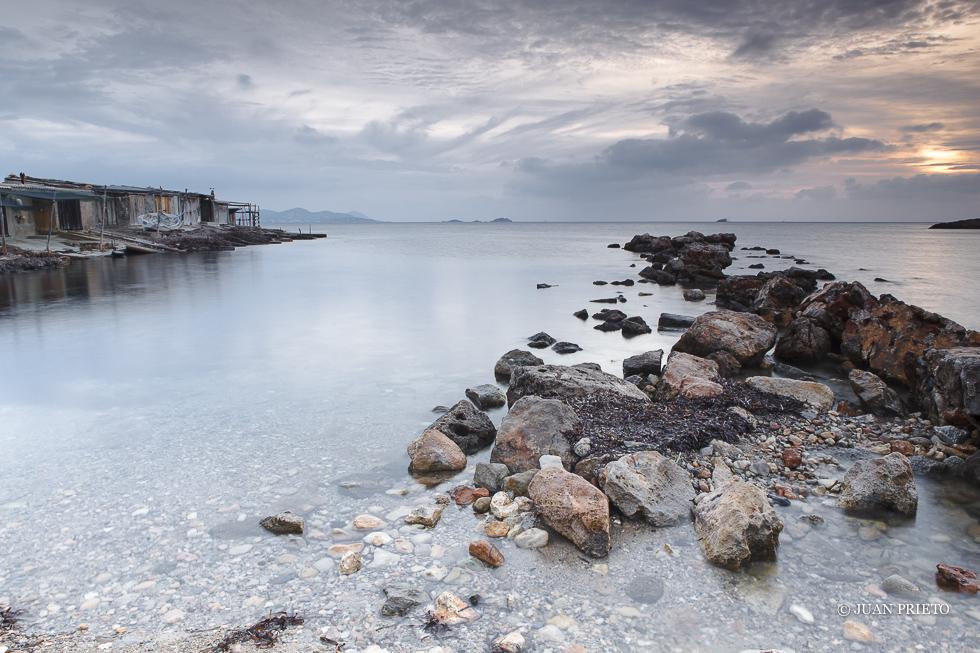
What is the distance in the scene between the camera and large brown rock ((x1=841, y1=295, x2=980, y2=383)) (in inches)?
327

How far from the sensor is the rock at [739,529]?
3719 mm

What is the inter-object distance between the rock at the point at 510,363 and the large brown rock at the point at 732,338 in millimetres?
2963

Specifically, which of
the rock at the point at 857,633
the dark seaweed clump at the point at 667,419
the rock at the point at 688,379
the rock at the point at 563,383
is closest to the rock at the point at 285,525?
the dark seaweed clump at the point at 667,419

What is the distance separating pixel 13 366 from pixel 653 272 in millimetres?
25164

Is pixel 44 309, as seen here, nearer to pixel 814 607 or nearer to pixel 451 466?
pixel 451 466

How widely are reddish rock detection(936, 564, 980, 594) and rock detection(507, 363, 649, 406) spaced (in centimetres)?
336

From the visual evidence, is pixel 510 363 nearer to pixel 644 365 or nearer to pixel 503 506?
pixel 644 365

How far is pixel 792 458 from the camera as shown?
517 cm

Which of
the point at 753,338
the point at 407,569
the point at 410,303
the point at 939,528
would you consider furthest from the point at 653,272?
the point at 407,569

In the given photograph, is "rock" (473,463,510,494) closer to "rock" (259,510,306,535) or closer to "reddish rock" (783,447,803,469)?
"rock" (259,510,306,535)

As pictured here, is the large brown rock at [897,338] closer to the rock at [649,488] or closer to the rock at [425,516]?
the rock at [649,488]

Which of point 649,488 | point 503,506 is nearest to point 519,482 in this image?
point 503,506

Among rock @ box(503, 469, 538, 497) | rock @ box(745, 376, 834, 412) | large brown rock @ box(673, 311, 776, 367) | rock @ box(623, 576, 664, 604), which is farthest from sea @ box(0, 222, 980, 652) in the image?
rock @ box(745, 376, 834, 412)

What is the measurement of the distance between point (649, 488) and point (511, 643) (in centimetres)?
186
